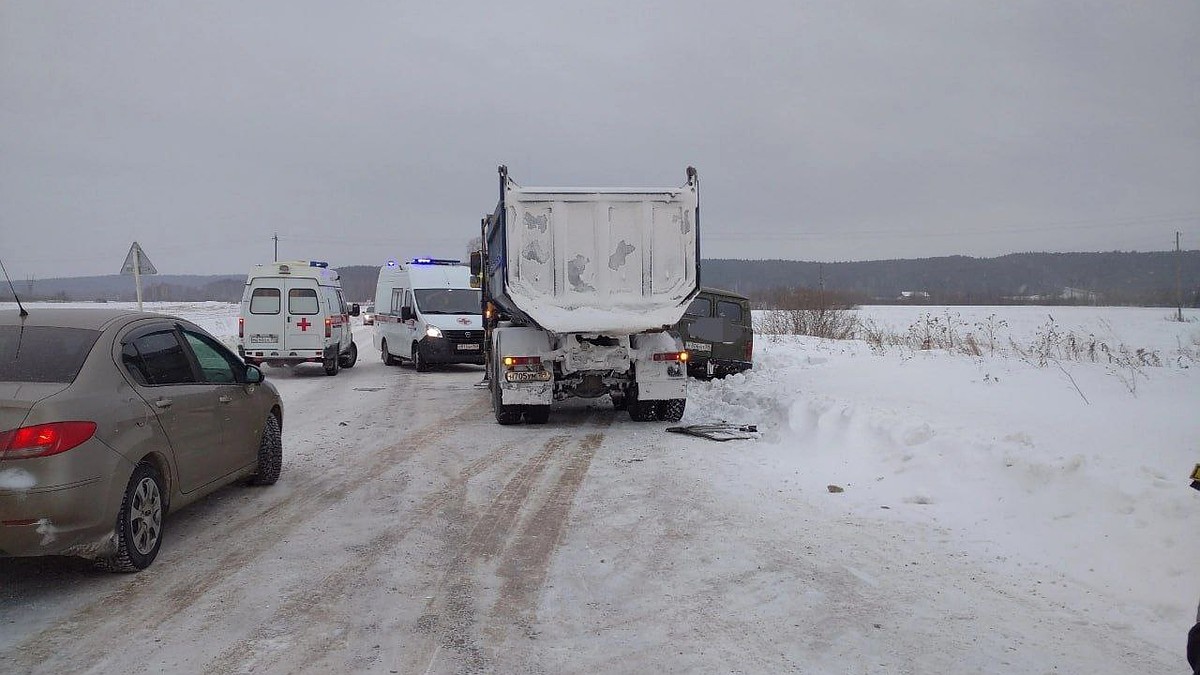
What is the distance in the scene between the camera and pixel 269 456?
7695 mm

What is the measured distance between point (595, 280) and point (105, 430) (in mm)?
7021

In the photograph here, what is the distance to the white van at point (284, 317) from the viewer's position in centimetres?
1884

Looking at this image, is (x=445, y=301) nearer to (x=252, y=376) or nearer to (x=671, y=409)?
(x=671, y=409)

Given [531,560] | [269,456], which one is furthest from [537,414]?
[531,560]

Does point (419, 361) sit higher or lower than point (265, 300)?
lower

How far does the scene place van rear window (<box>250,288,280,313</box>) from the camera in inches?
740

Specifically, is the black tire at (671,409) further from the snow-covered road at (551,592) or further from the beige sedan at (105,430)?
the beige sedan at (105,430)

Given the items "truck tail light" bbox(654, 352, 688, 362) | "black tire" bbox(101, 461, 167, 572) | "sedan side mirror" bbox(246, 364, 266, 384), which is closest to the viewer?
"black tire" bbox(101, 461, 167, 572)

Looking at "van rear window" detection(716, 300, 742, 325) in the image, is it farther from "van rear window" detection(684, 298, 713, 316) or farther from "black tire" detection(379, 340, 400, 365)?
"black tire" detection(379, 340, 400, 365)

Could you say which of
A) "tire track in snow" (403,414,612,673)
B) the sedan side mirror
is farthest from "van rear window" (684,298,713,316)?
the sedan side mirror

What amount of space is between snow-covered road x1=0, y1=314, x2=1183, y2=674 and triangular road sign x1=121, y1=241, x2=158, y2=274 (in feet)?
42.8

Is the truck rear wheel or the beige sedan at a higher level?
the beige sedan

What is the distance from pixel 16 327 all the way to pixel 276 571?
228cm

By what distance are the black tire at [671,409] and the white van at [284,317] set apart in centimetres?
1016
